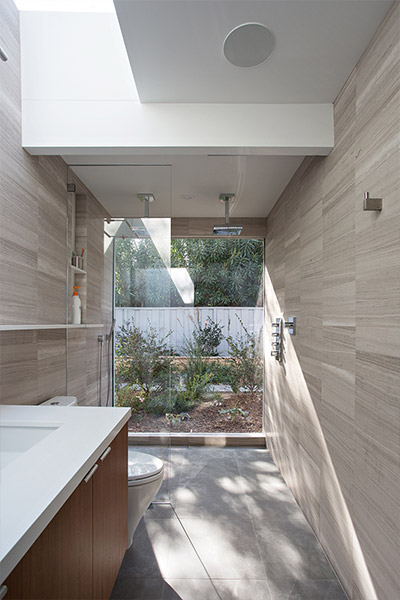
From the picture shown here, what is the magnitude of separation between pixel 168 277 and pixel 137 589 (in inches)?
70.9

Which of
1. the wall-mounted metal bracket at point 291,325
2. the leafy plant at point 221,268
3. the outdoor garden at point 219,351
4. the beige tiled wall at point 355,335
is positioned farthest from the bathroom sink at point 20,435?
the leafy plant at point 221,268

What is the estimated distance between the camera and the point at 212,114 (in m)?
1.88

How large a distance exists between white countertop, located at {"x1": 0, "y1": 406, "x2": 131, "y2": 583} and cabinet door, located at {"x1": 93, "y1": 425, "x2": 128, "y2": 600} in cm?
9

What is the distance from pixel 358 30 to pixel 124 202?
5.44 ft

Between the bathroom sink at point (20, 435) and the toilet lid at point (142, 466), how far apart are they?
2.46 feet

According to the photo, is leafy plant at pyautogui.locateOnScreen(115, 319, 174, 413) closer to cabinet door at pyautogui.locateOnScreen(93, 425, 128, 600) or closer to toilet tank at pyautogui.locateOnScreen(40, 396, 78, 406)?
toilet tank at pyautogui.locateOnScreen(40, 396, 78, 406)

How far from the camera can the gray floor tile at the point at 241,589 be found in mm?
1676

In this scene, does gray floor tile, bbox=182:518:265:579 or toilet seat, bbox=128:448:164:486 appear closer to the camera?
gray floor tile, bbox=182:518:265:579

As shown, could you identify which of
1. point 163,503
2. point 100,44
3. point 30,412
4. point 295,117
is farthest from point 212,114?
point 163,503

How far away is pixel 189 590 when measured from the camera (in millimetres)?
1707

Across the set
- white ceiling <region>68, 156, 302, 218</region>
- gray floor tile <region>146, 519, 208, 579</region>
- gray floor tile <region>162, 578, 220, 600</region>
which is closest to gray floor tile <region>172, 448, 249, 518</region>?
gray floor tile <region>146, 519, 208, 579</region>

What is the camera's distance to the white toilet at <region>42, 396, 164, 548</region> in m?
1.93

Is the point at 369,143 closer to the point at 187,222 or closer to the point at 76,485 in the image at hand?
the point at 76,485

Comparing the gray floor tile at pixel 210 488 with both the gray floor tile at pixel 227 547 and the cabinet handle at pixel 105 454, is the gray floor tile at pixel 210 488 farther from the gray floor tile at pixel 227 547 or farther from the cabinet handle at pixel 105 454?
the cabinet handle at pixel 105 454
